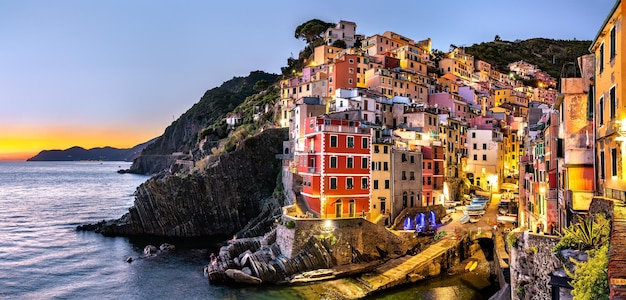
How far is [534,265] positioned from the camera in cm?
1638

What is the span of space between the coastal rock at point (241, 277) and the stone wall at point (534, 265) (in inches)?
925

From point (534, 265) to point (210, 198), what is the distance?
52.5 metres

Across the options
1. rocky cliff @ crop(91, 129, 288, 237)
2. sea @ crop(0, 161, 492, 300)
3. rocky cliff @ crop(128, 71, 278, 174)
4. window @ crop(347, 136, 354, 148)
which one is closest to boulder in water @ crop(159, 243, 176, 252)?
sea @ crop(0, 161, 492, 300)

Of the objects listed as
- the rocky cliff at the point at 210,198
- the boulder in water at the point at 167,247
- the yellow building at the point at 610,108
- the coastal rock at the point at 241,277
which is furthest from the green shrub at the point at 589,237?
the rocky cliff at the point at 210,198

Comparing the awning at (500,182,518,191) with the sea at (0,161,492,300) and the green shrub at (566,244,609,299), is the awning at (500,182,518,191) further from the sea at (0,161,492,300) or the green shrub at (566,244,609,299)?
the green shrub at (566,244,609,299)

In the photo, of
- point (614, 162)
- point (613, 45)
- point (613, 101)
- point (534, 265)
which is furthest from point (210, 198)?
point (613, 45)

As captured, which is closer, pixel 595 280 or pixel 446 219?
pixel 595 280

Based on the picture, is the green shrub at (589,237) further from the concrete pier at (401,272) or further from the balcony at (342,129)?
the balcony at (342,129)

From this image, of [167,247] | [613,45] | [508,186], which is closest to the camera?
[613,45]

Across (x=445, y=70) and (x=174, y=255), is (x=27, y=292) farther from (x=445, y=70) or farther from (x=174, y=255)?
(x=445, y=70)

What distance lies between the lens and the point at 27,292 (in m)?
38.6

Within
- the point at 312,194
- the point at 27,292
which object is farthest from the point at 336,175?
the point at 27,292

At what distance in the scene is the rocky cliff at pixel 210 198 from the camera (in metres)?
62.3

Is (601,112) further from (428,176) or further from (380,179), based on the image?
(428,176)
